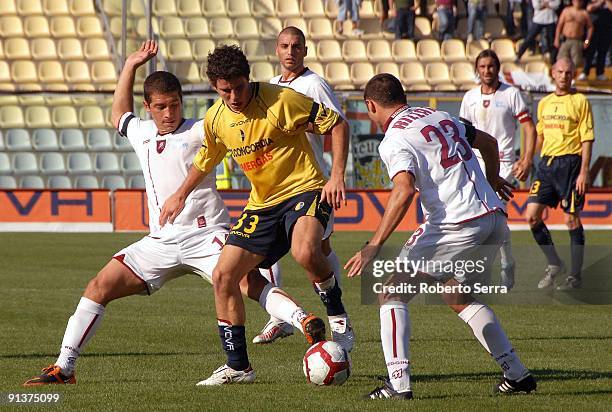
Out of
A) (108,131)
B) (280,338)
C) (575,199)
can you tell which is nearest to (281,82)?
(280,338)

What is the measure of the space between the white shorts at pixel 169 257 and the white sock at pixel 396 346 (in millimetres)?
1574

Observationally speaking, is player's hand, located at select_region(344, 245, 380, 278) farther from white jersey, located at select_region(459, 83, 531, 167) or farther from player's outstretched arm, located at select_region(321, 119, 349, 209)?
white jersey, located at select_region(459, 83, 531, 167)

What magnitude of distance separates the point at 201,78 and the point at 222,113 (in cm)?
1865

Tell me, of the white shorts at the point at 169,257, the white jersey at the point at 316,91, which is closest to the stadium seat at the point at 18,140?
the white jersey at the point at 316,91

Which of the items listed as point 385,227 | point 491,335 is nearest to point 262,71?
point 491,335

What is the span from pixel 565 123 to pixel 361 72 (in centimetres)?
1405

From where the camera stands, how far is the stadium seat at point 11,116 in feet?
78.2

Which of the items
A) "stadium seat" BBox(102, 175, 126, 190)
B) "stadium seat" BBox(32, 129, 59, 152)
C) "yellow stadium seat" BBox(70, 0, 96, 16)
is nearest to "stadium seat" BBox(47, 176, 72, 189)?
"stadium seat" BBox(102, 175, 126, 190)

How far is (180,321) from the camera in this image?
33.9 feet

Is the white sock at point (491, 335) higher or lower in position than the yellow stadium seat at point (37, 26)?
lower

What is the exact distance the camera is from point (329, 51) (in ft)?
88.7

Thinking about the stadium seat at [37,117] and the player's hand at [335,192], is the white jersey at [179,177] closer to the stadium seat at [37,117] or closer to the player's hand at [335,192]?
the player's hand at [335,192]

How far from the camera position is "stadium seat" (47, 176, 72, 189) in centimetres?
2281

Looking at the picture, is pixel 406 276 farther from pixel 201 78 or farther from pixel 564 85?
pixel 201 78
